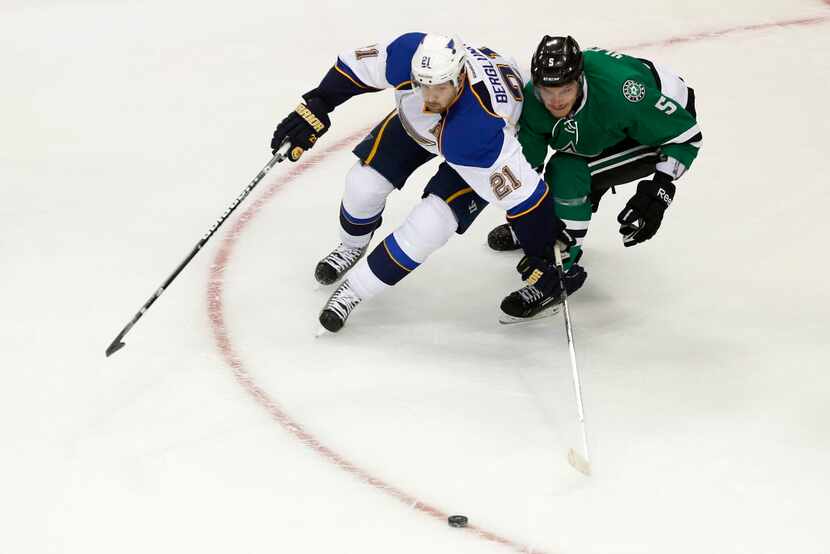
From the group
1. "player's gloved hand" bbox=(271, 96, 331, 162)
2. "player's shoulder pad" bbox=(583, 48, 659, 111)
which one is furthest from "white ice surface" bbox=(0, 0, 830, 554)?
"player's shoulder pad" bbox=(583, 48, 659, 111)

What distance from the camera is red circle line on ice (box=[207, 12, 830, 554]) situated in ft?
9.99

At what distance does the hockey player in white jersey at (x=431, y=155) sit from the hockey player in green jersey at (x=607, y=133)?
141 mm

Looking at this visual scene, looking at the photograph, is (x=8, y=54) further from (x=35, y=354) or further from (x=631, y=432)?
(x=631, y=432)

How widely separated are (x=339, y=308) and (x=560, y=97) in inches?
38.1

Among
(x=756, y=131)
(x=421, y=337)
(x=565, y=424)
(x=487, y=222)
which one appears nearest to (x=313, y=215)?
(x=487, y=222)

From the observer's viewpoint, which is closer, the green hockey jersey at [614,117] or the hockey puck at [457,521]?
the hockey puck at [457,521]

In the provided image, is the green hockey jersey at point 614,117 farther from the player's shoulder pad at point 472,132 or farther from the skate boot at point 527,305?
the skate boot at point 527,305

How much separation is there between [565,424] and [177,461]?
3.63 feet

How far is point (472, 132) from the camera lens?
3.38 m

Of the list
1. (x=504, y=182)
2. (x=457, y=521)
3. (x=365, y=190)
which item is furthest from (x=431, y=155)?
(x=457, y=521)

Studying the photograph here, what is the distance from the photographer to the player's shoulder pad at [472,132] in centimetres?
338

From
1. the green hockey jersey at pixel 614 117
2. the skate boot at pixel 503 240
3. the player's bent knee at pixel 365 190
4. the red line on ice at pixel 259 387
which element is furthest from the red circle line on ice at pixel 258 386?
the green hockey jersey at pixel 614 117

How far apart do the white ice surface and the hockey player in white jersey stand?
0.26 meters

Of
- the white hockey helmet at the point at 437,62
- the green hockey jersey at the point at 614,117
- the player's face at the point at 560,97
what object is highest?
the white hockey helmet at the point at 437,62
